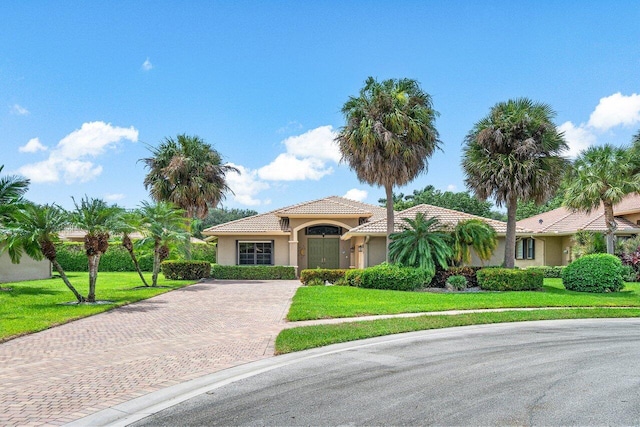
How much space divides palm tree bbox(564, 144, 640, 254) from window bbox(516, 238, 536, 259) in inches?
310

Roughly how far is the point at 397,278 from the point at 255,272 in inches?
445

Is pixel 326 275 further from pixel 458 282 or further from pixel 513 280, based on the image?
pixel 513 280

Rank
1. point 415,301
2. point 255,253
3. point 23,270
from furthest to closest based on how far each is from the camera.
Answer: point 255,253
point 23,270
point 415,301

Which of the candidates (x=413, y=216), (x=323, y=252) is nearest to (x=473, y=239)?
(x=413, y=216)

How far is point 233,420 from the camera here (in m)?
5.66

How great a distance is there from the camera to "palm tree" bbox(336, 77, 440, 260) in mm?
21641

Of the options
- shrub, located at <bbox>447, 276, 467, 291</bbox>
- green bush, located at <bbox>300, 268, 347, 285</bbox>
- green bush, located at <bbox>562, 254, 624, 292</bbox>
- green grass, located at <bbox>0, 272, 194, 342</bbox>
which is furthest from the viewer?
green bush, located at <bbox>300, 268, 347, 285</bbox>

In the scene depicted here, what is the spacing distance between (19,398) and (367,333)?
679cm

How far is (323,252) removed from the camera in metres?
31.1

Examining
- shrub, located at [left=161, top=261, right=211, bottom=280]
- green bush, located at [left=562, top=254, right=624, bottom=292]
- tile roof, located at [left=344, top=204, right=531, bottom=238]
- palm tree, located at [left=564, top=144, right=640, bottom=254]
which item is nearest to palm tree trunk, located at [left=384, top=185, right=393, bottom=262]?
tile roof, located at [left=344, top=204, right=531, bottom=238]

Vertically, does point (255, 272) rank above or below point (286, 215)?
below

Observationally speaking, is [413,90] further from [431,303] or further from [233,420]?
[233,420]

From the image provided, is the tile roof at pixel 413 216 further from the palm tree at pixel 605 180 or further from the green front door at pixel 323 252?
the green front door at pixel 323 252

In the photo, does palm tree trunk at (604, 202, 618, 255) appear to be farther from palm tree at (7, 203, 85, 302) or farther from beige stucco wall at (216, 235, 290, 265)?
palm tree at (7, 203, 85, 302)
